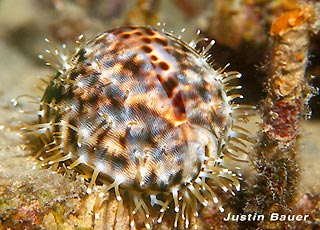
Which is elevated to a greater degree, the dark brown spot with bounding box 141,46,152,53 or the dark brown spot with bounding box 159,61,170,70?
the dark brown spot with bounding box 141,46,152,53

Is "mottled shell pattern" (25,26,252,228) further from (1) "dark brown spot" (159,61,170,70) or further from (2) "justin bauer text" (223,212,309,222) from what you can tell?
(2) "justin bauer text" (223,212,309,222)

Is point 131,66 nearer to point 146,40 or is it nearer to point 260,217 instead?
point 146,40

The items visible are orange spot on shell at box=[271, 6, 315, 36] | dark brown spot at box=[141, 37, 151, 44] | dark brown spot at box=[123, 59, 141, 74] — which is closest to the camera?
dark brown spot at box=[123, 59, 141, 74]

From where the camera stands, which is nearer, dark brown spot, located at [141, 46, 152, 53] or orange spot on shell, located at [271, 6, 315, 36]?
dark brown spot, located at [141, 46, 152, 53]

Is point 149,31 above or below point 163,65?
above

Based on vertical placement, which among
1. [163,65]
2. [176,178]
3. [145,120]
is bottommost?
[176,178]

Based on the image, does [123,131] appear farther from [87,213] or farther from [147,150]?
[87,213]

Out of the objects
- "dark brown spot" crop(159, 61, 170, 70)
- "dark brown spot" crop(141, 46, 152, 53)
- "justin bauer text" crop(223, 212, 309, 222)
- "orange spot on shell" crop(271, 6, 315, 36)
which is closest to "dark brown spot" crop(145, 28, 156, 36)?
"dark brown spot" crop(141, 46, 152, 53)

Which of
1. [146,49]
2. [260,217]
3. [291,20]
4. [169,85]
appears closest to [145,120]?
[169,85]
